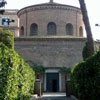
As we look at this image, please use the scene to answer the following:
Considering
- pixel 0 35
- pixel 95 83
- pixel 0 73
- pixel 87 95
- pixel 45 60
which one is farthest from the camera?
pixel 45 60

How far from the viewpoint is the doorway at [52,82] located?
34.8 meters

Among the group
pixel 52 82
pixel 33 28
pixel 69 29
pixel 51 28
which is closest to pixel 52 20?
pixel 51 28

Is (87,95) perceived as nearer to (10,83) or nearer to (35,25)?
(10,83)

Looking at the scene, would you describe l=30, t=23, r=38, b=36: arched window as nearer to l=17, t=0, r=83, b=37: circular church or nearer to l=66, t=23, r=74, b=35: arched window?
l=17, t=0, r=83, b=37: circular church


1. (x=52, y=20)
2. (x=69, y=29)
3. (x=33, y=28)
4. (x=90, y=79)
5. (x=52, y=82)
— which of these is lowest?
(x=90, y=79)

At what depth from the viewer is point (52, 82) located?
35.0 meters

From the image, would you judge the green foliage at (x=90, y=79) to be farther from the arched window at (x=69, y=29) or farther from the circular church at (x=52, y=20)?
the arched window at (x=69, y=29)

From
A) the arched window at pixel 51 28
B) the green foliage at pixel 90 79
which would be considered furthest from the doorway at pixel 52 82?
the green foliage at pixel 90 79

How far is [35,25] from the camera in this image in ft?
130

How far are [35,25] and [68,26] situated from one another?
4.06m

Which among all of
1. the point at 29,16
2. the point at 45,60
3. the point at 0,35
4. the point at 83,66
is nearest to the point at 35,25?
the point at 29,16

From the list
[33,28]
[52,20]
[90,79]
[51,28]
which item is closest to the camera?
[90,79]

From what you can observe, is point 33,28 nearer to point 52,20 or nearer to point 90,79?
point 52,20

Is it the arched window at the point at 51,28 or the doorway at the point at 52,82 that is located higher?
the arched window at the point at 51,28
